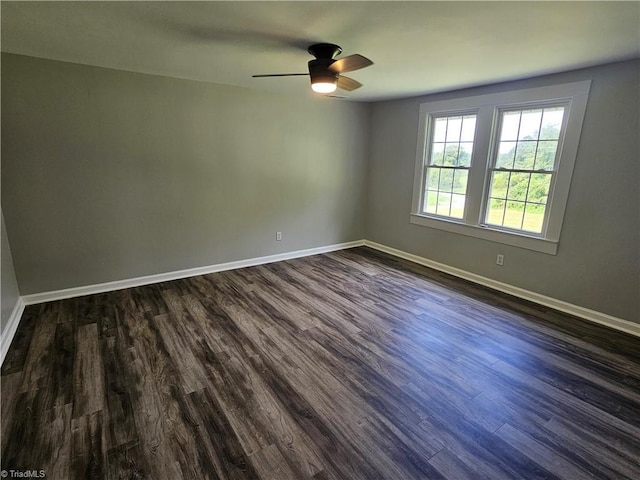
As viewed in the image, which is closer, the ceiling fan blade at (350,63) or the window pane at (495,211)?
the ceiling fan blade at (350,63)

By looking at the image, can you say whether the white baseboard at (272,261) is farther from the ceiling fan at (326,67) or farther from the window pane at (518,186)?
the ceiling fan at (326,67)

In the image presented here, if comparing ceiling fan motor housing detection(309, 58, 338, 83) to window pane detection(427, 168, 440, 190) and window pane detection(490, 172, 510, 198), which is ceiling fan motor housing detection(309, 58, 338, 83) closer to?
window pane detection(490, 172, 510, 198)

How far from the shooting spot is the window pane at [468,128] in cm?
406

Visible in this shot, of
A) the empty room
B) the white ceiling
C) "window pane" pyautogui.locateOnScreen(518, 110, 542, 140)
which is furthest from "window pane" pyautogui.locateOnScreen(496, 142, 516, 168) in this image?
the white ceiling

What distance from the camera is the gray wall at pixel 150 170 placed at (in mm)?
3096

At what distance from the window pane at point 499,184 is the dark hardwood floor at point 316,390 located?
1.31 meters

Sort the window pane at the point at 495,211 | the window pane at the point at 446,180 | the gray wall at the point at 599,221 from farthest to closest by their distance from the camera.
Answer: the window pane at the point at 446,180
the window pane at the point at 495,211
the gray wall at the point at 599,221

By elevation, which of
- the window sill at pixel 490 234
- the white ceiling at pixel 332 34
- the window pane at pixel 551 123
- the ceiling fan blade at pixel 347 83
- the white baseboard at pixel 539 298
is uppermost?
the white ceiling at pixel 332 34

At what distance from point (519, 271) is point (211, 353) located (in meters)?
3.45

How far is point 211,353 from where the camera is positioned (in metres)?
2.56

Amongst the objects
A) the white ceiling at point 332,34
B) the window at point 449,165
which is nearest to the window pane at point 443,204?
the window at point 449,165

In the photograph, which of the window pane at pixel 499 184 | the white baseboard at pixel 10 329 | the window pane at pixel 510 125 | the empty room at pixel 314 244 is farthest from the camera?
the window pane at pixel 499 184

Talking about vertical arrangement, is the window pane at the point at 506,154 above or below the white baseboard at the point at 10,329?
above

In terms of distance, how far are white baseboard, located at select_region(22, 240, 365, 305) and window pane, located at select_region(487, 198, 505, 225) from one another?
2392mm
